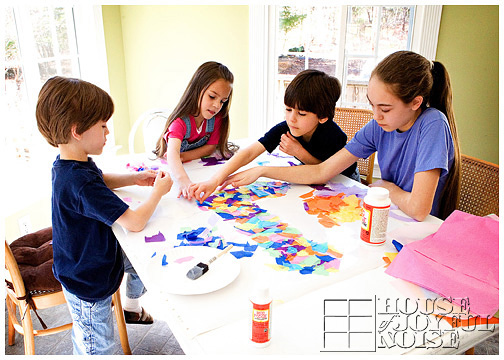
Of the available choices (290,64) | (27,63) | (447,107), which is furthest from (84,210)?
(290,64)

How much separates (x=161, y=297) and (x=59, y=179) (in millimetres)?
529

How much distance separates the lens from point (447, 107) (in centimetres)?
143

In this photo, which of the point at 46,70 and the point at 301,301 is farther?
the point at 46,70

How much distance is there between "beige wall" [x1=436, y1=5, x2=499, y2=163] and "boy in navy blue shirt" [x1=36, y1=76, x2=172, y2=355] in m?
2.45

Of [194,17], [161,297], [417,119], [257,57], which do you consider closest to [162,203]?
[161,297]

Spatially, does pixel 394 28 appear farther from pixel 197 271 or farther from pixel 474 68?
pixel 197 271

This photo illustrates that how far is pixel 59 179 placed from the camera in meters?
1.18

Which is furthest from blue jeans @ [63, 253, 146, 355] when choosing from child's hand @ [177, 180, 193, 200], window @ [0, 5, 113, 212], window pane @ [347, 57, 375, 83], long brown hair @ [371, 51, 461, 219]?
window pane @ [347, 57, 375, 83]

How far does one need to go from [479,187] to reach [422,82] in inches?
23.1

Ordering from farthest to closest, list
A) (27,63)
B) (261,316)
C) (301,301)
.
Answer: (27,63) → (301,301) → (261,316)

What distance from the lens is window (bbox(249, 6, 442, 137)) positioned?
2.92 meters

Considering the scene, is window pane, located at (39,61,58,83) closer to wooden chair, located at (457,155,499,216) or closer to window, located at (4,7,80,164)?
window, located at (4,7,80,164)

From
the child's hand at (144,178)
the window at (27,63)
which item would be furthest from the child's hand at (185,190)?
the window at (27,63)

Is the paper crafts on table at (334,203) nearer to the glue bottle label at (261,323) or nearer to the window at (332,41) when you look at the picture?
the glue bottle label at (261,323)
